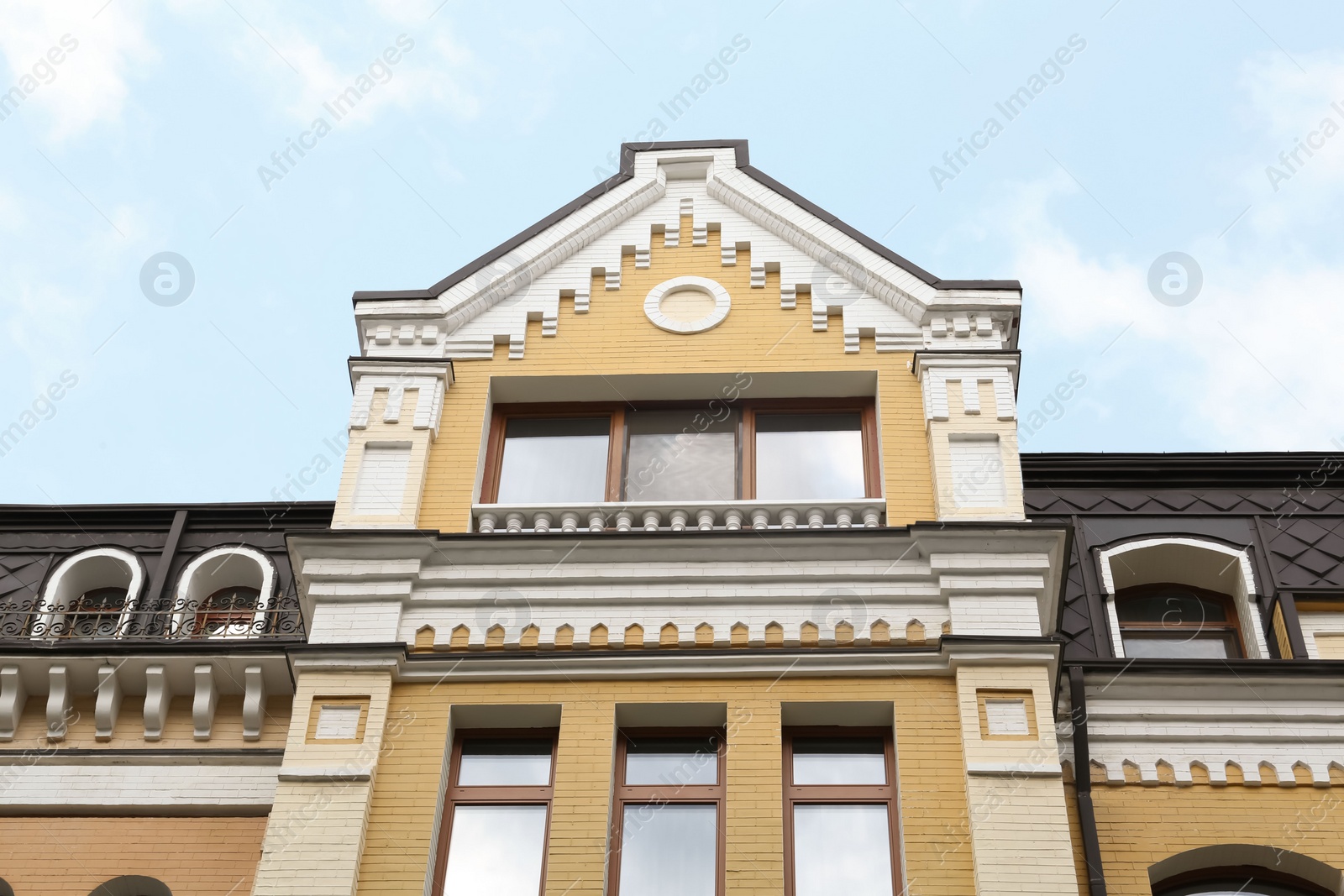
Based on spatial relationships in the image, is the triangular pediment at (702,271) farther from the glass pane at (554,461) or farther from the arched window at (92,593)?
the arched window at (92,593)

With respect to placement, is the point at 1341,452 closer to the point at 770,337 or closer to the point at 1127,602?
the point at 1127,602

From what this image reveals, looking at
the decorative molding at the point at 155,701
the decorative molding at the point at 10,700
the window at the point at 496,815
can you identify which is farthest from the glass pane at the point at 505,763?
the decorative molding at the point at 10,700

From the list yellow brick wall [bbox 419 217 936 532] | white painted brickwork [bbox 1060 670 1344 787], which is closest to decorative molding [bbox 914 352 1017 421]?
yellow brick wall [bbox 419 217 936 532]

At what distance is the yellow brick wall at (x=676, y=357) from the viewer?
15.9 m

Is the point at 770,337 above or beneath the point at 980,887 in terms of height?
above

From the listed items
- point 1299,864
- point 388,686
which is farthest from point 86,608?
point 1299,864

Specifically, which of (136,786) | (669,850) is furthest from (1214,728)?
(136,786)

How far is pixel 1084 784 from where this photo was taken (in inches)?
571

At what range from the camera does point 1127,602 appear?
17188mm

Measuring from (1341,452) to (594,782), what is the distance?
9.83m

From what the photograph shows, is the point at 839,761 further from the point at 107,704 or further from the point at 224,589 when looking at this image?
the point at 224,589

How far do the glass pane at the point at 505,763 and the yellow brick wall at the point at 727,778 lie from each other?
427 millimetres

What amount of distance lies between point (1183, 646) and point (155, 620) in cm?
1104

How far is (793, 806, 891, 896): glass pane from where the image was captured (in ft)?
42.5
